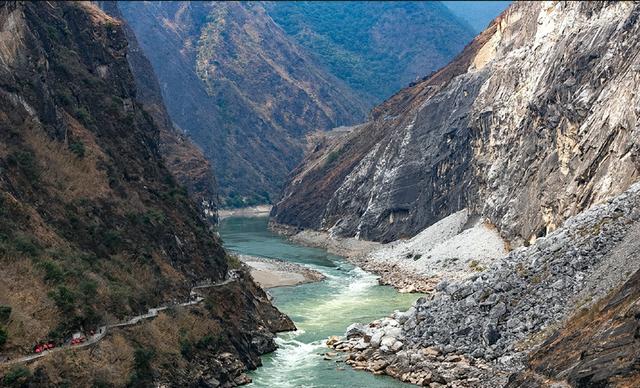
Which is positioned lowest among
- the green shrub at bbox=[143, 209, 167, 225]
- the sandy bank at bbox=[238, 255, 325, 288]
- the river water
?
the sandy bank at bbox=[238, 255, 325, 288]

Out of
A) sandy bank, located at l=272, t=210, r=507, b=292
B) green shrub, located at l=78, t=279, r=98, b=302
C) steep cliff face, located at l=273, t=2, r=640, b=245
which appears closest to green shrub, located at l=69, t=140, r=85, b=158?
green shrub, located at l=78, t=279, r=98, b=302

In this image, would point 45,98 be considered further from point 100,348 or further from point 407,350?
point 407,350

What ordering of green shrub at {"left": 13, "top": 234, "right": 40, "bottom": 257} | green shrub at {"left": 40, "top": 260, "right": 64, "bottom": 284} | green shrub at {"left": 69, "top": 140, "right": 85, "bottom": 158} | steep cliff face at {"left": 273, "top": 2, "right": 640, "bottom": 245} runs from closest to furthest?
green shrub at {"left": 40, "top": 260, "right": 64, "bottom": 284}, green shrub at {"left": 13, "top": 234, "right": 40, "bottom": 257}, green shrub at {"left": 69, "top": 140, "right": 85, "bottom": 158}, steep cliff face at {"left": 273, "top": 2, "right": 640, "bottom": 245}

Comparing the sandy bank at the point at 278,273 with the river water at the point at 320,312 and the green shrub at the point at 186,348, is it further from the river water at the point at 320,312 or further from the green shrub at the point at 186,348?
the green shrub at the point at 186,348

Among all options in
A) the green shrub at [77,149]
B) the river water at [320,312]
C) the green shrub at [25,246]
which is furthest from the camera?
the green shrub at [77,149]

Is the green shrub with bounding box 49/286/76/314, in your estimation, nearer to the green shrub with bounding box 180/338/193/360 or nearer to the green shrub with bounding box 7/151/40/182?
the green shrub with bounding box 180/338/193/360

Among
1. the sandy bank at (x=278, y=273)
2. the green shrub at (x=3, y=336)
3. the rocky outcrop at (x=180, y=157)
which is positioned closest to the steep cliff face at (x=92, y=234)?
the green shrub at (x=3, y=336)

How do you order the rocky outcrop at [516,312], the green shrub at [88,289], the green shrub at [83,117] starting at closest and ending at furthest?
the green shrub at [88,289], the rocky outcrop at [516,312], the green shrub at [83,117]
